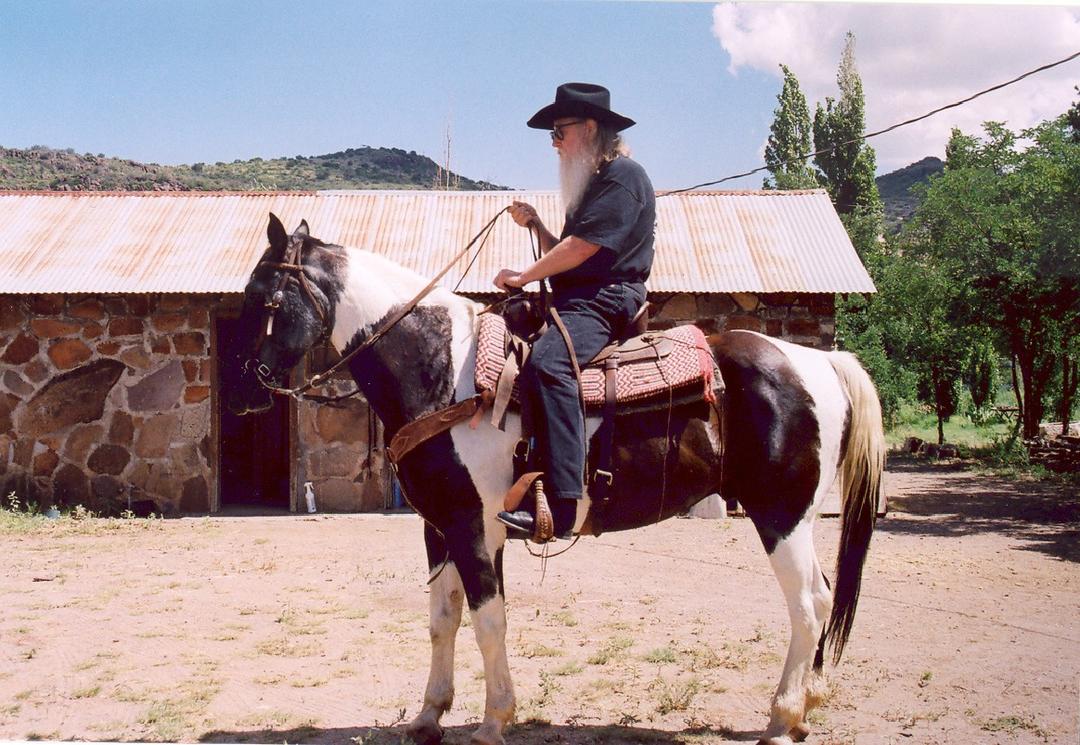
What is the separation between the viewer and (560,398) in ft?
11.9

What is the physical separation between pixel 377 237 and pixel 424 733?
26.3ft

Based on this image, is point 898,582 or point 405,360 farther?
point 898,582

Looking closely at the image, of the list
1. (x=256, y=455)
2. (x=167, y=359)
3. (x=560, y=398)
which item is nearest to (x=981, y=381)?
(x=256, y=455)

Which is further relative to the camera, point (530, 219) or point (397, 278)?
point (530, 219)

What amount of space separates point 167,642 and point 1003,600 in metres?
5.89

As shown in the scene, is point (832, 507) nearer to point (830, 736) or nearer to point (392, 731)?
point (830, 736)

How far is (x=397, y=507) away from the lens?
10734 mm

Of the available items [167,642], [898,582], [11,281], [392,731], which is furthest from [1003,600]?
[11,281]

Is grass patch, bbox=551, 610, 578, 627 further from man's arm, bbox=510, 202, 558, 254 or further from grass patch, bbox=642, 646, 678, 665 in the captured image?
man's arm, bbox=510, 202, 558, 254

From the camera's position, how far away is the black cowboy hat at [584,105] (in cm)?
387

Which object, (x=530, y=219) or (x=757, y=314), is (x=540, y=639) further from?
(x=757, y=314)

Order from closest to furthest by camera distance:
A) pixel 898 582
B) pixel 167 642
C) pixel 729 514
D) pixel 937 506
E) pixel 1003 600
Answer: pixel 167 642 → pixel 1003 600 → pixel 898 582 → pixel 729 514 → pixel 937 506

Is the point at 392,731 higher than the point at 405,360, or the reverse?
the point at 405,360

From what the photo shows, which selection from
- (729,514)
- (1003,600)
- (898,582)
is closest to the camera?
(1003,600)
